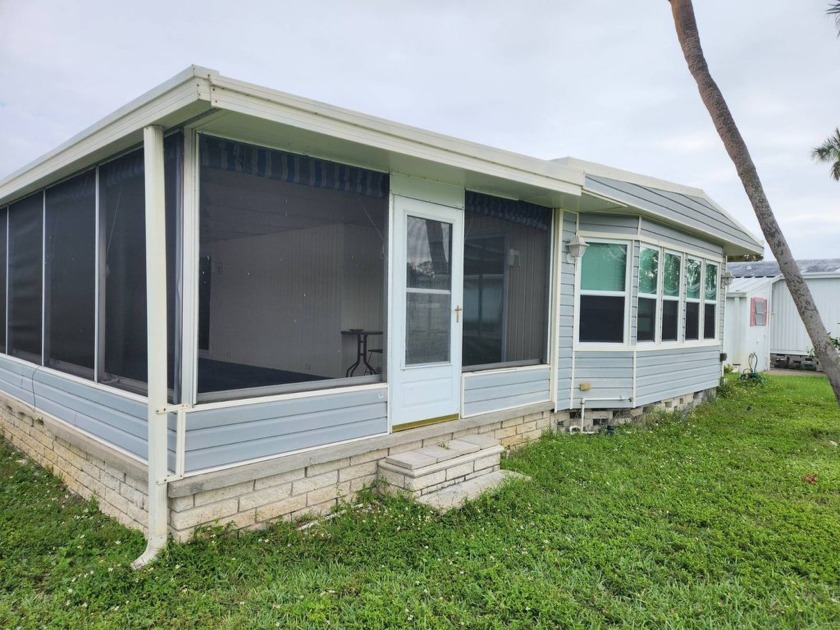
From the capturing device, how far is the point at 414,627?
2.27 metres

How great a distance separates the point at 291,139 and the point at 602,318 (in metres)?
4.01

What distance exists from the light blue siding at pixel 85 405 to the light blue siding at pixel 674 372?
5.04 m

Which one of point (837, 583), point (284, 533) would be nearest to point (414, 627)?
point (284, 533)

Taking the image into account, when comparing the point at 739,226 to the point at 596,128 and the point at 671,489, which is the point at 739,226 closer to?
the point at 671,489

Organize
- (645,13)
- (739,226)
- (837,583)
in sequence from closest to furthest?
(837,583) < (645,13) < (739,226)

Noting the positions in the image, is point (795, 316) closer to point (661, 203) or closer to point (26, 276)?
point (661, 203)

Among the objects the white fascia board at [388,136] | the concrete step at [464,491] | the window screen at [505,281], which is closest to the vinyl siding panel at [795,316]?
the window screen at [505,281]

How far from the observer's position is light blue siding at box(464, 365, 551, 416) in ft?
15.0

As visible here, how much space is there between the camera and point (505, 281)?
514 centimetres

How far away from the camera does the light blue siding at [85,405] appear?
313cm

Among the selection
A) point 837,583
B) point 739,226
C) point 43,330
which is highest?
point 739,226

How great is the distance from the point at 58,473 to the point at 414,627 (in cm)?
339

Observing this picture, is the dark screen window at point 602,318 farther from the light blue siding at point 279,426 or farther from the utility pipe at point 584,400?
the light blue siding at point 279,426

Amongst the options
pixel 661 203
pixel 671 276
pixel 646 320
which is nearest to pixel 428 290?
pixel 646 320
